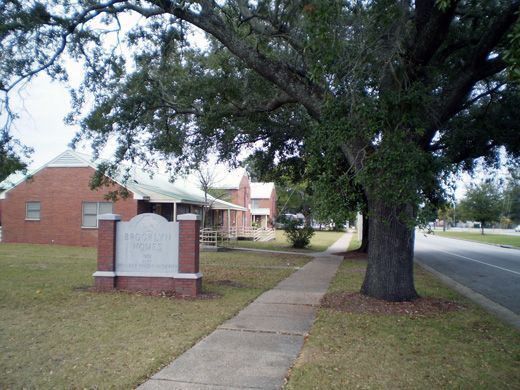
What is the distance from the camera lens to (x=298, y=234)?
30.5m

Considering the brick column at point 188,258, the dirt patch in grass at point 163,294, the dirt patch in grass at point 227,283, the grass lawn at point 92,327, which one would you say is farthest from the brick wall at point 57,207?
the brick column at point 188,258

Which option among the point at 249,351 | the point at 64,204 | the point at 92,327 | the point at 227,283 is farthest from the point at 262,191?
the point at 249,351

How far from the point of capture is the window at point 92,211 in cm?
2709

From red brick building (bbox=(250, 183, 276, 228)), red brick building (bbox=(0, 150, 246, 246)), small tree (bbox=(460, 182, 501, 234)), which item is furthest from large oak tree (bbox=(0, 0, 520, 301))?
small tree (bbox=(460, 182, 501, 234))

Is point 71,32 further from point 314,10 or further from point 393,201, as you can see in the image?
point 393,201

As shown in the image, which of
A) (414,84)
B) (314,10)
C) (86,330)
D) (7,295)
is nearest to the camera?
(86,330)

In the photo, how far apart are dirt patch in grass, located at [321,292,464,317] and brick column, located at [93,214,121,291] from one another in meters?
4.97

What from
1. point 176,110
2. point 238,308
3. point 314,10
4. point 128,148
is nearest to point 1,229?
point 128,148

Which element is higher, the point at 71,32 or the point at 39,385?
the point at 71,32

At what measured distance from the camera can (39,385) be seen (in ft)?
16.8

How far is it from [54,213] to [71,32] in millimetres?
18217

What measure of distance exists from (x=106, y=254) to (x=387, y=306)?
21.2 ft

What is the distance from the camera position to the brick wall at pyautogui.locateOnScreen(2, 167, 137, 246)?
2716cm

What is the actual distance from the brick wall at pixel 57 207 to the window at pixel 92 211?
22cm
